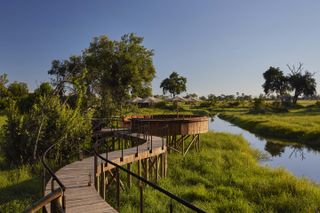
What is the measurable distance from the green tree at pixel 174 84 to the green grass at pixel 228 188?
94611 mm

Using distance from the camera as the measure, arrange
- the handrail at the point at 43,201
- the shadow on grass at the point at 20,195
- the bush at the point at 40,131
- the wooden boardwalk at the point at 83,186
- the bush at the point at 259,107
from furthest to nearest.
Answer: the bush at the point at 259,107, the bush at the point at 40,131, the shadow on grass at the point at 20,195, the wooden boardwalk at the point at 83,186, the handrail at the point at 43,201

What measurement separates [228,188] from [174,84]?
3952 inches

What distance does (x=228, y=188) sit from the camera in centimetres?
1135

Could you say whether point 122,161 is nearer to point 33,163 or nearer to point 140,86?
point 33,163

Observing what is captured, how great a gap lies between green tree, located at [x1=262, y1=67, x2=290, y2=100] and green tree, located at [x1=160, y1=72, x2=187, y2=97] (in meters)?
Result: 30.6

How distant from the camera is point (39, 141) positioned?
46.1 ft

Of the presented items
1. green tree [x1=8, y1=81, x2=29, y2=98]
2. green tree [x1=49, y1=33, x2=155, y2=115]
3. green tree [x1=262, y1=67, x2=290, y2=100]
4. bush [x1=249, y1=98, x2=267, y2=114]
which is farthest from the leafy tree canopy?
green tree [x1=8, y1=81, x2=29, y2=98]


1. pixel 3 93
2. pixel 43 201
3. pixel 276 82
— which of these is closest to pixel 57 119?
pixel 43 201

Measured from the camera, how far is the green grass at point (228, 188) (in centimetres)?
962

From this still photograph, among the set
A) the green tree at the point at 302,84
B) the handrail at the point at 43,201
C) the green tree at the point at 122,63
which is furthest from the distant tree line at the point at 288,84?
the handrail at the point at 43,201

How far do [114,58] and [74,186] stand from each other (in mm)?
39225

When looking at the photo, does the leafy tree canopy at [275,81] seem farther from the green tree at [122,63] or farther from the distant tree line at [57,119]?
the distant tree line at [57,119]

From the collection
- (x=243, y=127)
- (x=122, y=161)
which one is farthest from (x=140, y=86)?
(x=122, y=161)

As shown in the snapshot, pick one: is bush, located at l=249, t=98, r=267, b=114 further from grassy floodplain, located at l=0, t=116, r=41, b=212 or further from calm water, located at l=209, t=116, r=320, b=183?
grassy floodplain, located at l=0, t=116, r=41, b=212
